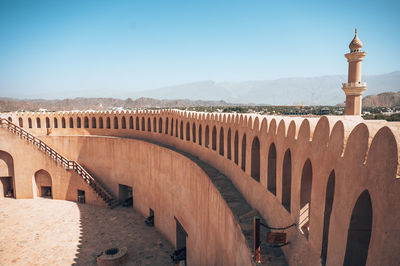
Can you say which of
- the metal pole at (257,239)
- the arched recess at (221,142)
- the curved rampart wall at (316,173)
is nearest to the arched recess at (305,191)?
the curved rampart wall at (316,173)

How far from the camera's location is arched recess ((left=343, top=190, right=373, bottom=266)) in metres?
3.38

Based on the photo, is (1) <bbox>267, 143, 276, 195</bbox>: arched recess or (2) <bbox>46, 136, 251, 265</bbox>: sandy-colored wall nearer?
(1) <bbox>267, 143, 276, 195</bbox>: arched recess

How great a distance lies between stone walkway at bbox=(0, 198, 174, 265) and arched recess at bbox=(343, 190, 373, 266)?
11128 millimetres

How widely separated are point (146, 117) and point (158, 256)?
998 cm

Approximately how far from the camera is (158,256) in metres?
13.6

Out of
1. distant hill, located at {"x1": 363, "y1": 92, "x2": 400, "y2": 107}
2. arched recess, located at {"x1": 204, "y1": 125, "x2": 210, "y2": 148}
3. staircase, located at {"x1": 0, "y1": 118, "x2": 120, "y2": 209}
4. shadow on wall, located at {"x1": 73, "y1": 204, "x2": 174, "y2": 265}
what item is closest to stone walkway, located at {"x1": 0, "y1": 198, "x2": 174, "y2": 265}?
shadow on wall, located at {"x1": 73, "y1": 204, "x2": 174, "y2": 265}

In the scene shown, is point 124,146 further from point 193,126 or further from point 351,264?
point 351,264

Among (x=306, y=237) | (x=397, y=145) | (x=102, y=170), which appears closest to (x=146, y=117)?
(x=102, y=170)

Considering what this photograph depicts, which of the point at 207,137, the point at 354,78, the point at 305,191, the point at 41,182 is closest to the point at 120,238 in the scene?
the point at 207,137

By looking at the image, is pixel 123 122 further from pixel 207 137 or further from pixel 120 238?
pixel 207 137

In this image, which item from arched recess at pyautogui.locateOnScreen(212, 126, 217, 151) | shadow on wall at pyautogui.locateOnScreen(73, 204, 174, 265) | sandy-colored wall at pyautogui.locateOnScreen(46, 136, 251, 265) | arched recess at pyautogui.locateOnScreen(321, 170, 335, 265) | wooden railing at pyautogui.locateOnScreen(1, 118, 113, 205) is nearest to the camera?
arched recess at pyautogui.locateOnScreen(321, 170, 335, 265)

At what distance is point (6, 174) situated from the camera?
20.9 m

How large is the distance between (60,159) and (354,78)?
68.2ft

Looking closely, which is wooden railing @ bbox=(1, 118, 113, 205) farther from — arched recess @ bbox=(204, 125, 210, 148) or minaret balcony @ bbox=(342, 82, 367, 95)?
minaret balcony @ bbox=(342, 82, 367, 95)
